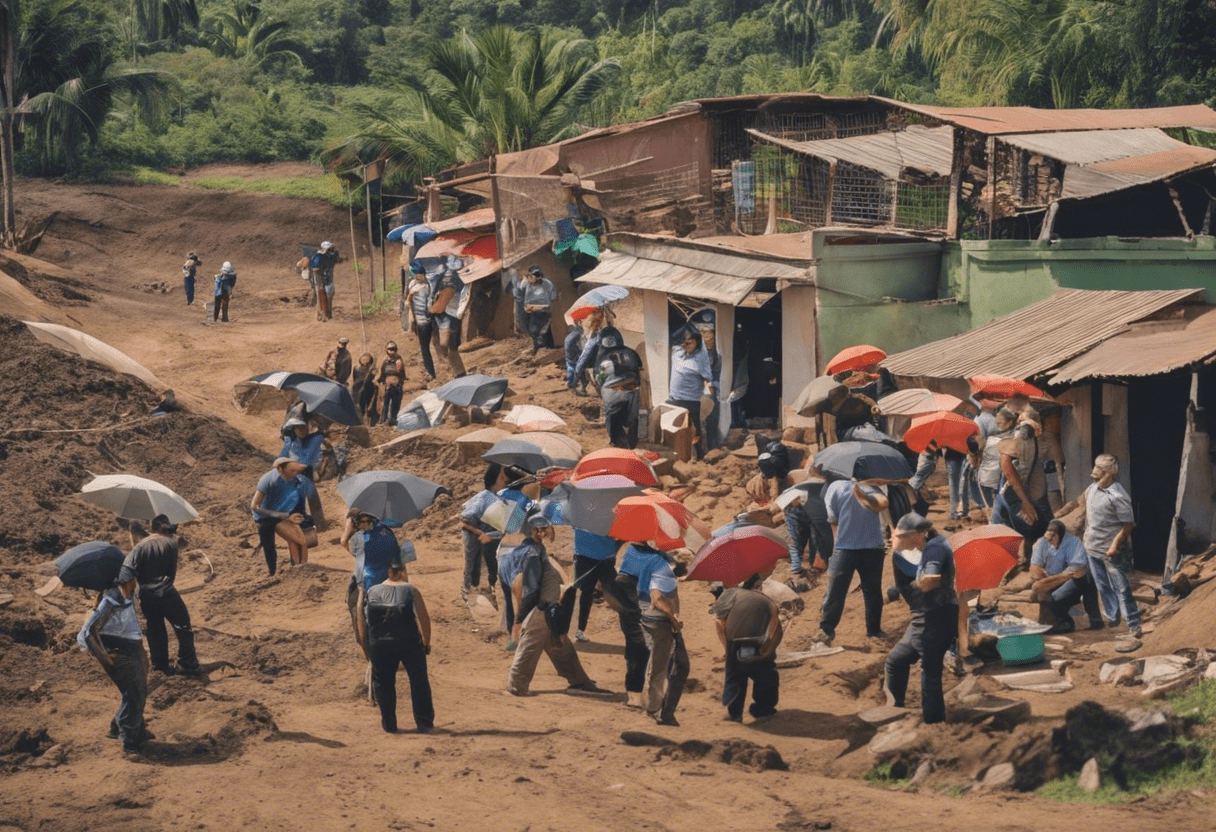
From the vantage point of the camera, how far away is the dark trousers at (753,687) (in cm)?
1081

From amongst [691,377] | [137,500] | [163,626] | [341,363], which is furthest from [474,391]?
[163,626]

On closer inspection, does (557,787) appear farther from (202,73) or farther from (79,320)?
(202,73)

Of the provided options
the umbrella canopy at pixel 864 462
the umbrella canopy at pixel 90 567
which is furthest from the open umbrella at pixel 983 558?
the umbrella canopy at pixel 90 567

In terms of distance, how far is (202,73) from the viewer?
5800 cm

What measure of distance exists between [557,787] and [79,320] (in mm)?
24296

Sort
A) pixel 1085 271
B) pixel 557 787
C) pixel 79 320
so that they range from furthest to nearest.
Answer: pixel 79 320 < pixel 1085 271 < pixel 557 787

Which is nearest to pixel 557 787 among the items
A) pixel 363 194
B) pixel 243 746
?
pixel 243 746

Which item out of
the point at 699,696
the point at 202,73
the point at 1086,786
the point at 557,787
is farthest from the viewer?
the point at 202,73

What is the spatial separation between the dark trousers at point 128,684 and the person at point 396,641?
63.1 inches

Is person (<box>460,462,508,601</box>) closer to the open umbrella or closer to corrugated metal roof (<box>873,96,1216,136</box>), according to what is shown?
the open umbrella

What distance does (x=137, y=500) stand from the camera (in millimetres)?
13805

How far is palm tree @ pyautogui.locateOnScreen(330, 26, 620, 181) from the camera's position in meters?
32.9

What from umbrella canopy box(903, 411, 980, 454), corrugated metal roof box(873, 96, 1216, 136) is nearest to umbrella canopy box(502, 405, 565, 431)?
umbrella canopy box(903, 411, 980, 454)

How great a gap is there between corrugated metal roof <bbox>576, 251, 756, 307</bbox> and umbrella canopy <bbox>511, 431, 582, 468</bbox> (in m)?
3.63
